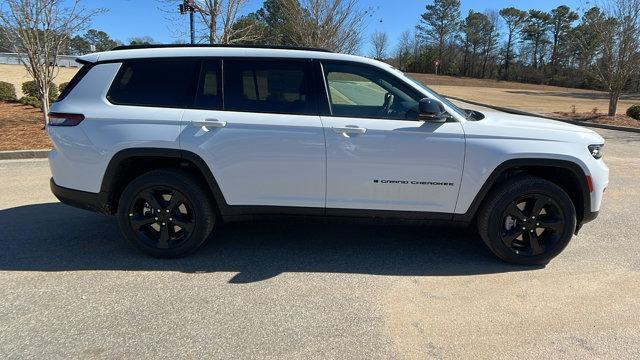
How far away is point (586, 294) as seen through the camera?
136 inches

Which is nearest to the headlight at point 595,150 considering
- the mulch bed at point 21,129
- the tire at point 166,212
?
the tire at point 166,212

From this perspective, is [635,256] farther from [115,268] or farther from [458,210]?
[115,268]

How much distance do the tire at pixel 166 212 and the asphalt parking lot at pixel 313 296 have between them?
17 cm

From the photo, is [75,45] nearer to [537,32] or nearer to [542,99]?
[542,99]

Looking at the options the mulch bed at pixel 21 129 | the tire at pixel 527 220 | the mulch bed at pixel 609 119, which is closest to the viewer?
the tire at pixel 527 220

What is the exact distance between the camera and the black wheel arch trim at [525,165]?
3652mm

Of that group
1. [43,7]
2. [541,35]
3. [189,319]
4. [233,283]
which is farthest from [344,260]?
[541,35]

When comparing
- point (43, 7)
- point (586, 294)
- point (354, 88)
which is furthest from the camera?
point (43, 7)

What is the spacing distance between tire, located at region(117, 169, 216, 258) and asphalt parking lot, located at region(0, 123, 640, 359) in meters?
0.17

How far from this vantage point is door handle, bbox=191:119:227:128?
3.65m

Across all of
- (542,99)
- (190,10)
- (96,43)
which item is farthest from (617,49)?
(96,43)

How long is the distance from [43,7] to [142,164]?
25.1 feet

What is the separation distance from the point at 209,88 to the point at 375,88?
1.49 meters

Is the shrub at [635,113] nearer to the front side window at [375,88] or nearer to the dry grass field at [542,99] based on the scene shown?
the dry grass field at [542,99]
